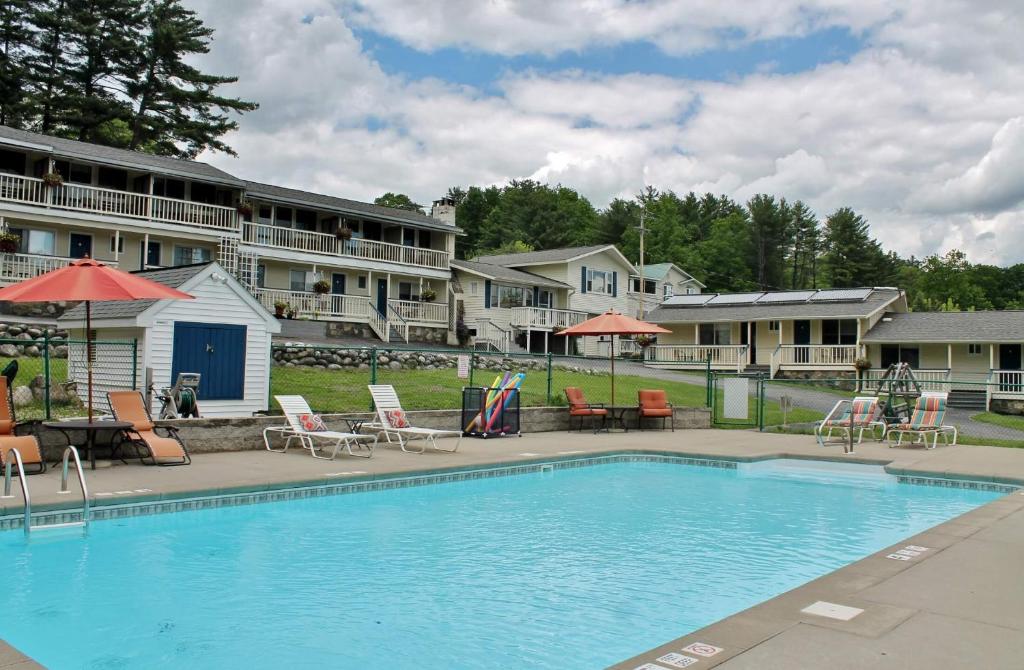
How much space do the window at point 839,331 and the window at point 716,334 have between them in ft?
14.9

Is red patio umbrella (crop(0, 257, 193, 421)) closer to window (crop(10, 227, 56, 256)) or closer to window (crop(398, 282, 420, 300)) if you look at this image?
window (crop(10, 227, 56, 256))

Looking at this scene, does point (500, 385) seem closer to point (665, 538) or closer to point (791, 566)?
point (665, 538)

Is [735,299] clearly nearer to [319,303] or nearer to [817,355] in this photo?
[817,355]

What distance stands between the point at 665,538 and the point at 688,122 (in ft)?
66.3

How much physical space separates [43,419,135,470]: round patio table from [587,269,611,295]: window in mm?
34153

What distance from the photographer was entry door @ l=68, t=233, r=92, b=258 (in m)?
27.5

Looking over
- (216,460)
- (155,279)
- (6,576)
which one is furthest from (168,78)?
(6,576)

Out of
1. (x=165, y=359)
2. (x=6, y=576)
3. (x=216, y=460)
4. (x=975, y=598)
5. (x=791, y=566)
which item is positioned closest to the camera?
(x=975, y=598)

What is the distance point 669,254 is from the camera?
71250mm

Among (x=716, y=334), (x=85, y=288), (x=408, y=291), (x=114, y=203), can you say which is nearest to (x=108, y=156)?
(x=114, y=203)

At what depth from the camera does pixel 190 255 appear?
3016 centimetres

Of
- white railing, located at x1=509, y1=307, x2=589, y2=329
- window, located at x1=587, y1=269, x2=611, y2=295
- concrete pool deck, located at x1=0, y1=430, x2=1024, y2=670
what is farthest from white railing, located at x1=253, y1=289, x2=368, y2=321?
concrete pool deck, located at x1=0, y1=430, x2=1024, y2=670

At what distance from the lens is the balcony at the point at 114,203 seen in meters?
25.8

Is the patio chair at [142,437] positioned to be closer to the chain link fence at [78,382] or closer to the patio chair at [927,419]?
the chain link fence at [78,382]
